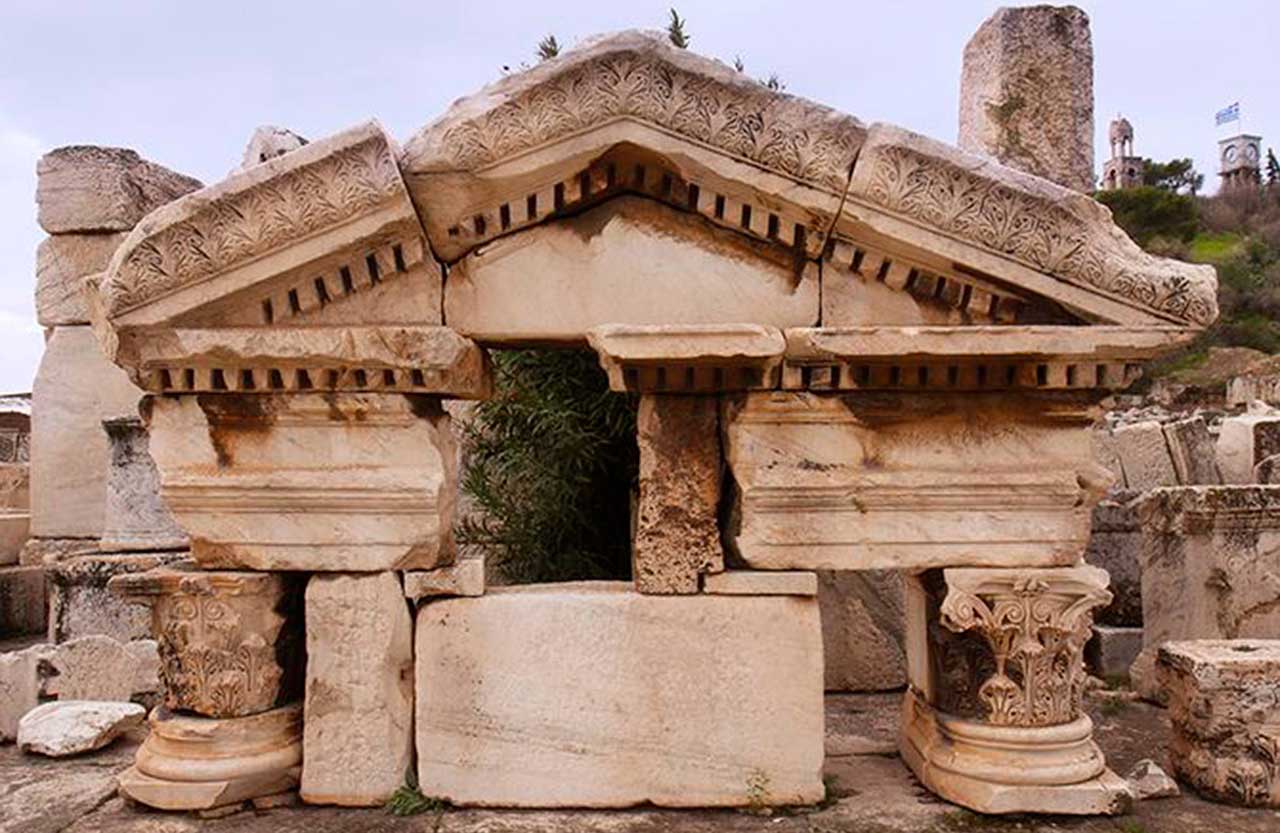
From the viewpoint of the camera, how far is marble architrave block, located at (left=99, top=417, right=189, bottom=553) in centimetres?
582

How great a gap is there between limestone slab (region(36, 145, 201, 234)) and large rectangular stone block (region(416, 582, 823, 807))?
212 inches

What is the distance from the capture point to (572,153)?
3090mm

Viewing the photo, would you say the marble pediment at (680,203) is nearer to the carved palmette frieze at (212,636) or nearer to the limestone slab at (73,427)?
the carved palmette frieze at (212,636)

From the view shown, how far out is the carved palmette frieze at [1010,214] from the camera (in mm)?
3008

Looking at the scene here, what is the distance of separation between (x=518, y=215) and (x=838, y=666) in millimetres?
3053

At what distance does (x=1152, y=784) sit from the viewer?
3314 mm

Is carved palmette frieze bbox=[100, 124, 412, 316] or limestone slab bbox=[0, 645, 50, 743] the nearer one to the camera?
carved palmette frieze bbox=[100, 124, 412, 316]

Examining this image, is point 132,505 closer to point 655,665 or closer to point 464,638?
point 464,638

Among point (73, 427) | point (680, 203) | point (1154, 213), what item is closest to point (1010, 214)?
point (680, 203)

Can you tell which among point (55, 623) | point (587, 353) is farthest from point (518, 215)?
point (55, 623)

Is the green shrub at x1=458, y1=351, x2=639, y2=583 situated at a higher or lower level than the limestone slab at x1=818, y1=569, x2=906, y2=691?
higher

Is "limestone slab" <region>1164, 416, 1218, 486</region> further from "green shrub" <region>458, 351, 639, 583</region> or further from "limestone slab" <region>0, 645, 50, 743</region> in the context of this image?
"limestone slab" <region>0, 645, 50, 743</region>

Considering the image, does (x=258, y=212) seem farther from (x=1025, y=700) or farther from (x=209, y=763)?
(x=1025, y=700)

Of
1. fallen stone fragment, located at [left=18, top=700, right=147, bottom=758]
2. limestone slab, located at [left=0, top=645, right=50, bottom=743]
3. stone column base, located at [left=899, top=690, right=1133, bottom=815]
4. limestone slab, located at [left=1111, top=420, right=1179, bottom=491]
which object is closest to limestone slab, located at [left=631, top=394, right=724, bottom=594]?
stone column base, located at [left=899, top=690, right=1133, bottom=815]
